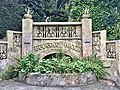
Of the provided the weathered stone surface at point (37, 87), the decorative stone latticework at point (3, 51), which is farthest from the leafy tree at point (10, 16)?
the weathered stone surface at point (37, 87)

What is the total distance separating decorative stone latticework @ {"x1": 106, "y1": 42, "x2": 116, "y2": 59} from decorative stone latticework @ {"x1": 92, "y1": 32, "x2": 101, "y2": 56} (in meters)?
0.33

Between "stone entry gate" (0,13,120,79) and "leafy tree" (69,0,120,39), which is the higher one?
"leafy tree" (69,0,120,39)

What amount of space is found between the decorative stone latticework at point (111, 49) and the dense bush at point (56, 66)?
46 centimetres

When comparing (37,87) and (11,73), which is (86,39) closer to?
(37,87)

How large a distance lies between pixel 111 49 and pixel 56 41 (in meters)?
2.05

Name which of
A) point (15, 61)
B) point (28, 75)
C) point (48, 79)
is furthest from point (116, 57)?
point (15, 61)

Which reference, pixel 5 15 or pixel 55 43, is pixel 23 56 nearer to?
pixel 55 43

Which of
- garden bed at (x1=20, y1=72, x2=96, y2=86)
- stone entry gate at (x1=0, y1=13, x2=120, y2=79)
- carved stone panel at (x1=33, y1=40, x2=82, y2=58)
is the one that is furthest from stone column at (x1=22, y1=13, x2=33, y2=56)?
garden bed at (x1=20, y1=72, x2=96, y2=86)

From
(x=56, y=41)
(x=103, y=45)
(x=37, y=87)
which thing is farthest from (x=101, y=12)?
(x=37, y=87)

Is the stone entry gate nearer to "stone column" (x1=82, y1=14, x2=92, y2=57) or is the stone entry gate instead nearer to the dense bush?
"stone column" (x1=82, y1=14, x2=92, y2=57)

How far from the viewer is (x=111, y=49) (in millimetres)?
7941

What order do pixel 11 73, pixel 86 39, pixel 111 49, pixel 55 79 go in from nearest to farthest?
pixel 55 79 → pixel 11 73 → pixel 111 49 → pixel 86 39

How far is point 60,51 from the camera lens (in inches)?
308

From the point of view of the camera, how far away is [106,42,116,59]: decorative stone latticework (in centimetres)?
786
